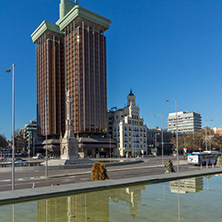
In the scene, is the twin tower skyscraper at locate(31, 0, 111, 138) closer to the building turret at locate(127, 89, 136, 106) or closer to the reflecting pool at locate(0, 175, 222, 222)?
the building turret at locate(127, 89, 136, 106)

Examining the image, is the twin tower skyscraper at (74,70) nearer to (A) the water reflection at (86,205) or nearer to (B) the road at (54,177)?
(B) the road at (54,177)

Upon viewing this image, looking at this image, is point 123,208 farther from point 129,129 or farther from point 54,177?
point 129,129

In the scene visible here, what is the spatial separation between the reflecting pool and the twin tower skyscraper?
10410 cm

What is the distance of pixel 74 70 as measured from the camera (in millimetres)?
125938

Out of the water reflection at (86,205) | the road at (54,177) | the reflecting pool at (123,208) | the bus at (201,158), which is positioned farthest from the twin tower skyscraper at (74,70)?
the reflecting pool at (123,208)

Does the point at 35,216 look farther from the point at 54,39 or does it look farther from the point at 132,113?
the point at 54,39

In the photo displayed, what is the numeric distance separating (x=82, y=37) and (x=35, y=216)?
4806 inches

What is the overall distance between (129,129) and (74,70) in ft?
134

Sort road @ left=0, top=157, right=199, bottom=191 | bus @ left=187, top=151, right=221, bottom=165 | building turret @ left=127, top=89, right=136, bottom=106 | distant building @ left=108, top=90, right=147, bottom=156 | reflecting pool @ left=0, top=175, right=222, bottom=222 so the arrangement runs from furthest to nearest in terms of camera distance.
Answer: building turret @ left=127, top=89, right=136, bottom=106 < distant building @ left=108, top=90, right=147, bottom=156 < bus @ left=187, top=151, right=221, bottom=165 < road @ left=0, top=157, right=199, bottom=191 < reflecting pool @ left=0, top=175, right=222, bottom=222

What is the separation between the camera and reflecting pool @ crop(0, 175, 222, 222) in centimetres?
1082

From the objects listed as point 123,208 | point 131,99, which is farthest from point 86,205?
point 131,99

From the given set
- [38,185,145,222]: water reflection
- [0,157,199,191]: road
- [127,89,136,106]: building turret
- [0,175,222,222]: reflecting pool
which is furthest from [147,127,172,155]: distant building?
[0,175,222,222]: reflecting pool

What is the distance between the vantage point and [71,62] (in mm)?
128875

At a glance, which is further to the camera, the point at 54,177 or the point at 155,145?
the point at 155,145
